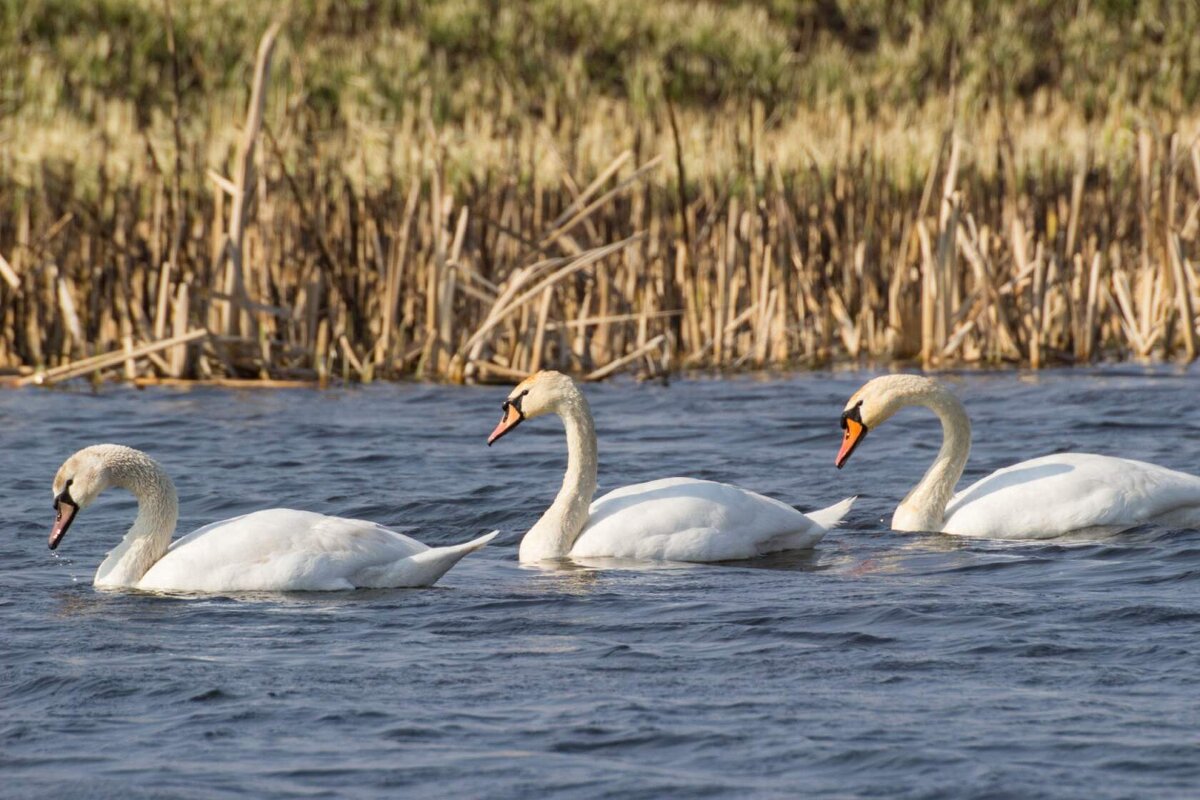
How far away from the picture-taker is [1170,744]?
5.05 metres

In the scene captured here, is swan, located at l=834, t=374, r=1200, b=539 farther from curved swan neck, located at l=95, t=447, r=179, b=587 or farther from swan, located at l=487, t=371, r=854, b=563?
curved swan neck, located at l=95, t=447, r=179, b=587

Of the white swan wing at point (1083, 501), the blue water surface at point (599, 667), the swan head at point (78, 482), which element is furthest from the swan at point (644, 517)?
the swan head at point (78, 482)

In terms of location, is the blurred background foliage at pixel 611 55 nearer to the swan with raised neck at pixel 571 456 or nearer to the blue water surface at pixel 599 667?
the blue water surface at pixel 599 667

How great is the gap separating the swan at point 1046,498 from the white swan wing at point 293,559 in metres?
1.97

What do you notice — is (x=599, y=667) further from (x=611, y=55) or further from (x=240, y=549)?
(x=611, y=55)

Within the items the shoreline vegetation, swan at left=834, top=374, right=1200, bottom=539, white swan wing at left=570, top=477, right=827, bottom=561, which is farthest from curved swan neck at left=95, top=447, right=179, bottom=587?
the shoreline vegetation

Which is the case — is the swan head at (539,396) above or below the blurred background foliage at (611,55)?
below

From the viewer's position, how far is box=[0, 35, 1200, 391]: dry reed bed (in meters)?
12.8

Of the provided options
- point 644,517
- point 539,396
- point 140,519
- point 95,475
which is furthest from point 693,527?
point 95,475

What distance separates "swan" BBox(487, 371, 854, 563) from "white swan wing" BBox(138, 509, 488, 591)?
82 centimetres

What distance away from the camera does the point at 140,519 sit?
749 cm

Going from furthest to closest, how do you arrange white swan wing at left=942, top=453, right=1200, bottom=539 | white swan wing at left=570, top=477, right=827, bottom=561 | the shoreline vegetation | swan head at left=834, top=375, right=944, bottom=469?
1. the shoreline vegetation
2. swan head at left=834, top=375, right=944, bottom=469
3. white swan wing at left=942, top=453, right=1200, bottom=539
4. white swan wing at left=570, top=477, right=827, bottom=561

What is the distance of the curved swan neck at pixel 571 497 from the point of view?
8172mm

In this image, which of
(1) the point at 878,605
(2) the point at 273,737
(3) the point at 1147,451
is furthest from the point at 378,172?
(2) the point at 273,737
